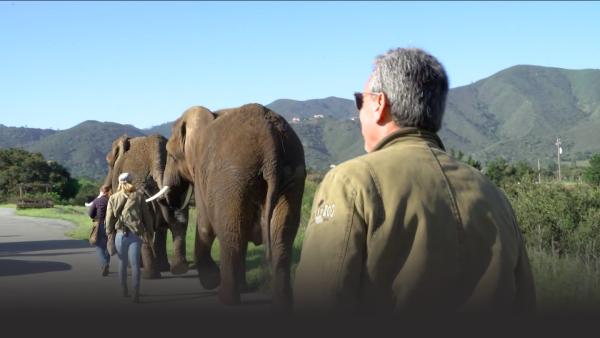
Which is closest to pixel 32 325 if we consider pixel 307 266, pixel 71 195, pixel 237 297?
pixel 237 297

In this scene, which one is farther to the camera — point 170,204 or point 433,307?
point 170,204

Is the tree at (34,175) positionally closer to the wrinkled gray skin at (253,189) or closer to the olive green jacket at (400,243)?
the wrinkled gray skin at (253,189)

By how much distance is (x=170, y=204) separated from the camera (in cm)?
1373

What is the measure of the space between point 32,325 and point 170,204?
4.99 metres

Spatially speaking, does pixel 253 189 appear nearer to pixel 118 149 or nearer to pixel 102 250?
pixel 102 250

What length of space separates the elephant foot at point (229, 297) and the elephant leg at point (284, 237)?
588 mm

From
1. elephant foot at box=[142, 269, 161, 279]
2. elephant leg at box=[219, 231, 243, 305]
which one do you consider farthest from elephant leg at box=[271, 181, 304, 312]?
elephant foot at box=[142, 269, 161, 279]

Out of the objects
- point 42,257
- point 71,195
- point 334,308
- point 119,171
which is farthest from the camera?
point 71,195

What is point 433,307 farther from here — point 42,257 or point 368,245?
point 42,257

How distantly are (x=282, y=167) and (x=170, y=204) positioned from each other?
4391 millimetres

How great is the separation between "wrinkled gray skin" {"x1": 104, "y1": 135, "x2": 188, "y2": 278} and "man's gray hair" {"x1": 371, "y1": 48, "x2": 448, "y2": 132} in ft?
34.6

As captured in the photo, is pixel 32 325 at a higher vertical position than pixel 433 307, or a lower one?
lower

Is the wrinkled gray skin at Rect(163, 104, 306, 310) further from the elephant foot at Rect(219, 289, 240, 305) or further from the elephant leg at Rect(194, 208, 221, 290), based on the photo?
the elephant leg at Rect(194, 208, 221, 290)

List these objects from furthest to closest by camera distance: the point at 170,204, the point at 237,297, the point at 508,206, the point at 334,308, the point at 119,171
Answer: the point at 119,171
the point at 170,204
the point at 237,297
the point at 508,206
the point at 334,308
